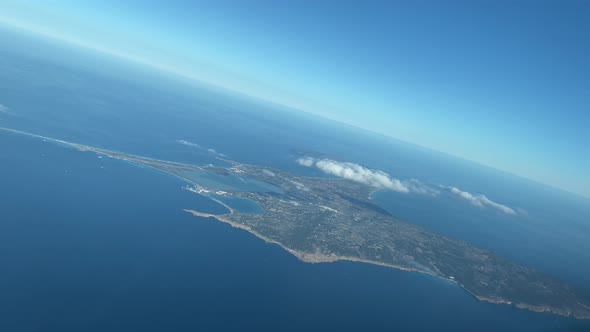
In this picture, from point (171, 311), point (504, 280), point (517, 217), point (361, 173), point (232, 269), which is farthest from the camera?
point (517, 217)

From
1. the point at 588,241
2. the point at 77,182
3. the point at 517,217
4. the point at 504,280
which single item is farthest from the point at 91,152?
the point at 588,241

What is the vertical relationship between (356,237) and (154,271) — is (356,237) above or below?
above

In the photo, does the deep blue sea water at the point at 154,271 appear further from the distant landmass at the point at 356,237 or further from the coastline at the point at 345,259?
the distant landmass at the point at 356,237

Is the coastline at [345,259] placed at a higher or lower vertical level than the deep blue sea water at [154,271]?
higher

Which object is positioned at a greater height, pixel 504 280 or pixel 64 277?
pixel 504 280

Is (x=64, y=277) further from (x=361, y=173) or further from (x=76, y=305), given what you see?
(x=361, y=173)

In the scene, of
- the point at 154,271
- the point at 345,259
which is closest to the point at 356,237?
the point at 345,259

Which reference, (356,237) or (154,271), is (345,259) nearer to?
(356,237)

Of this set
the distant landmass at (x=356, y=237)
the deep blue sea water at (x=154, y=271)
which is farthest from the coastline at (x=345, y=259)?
the deep blue sea water at (x=154, y=271)

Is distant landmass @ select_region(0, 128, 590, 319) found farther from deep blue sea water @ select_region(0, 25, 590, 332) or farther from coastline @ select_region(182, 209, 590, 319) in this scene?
deep blue sea water @ select_region(0, 25, 590, 332)
